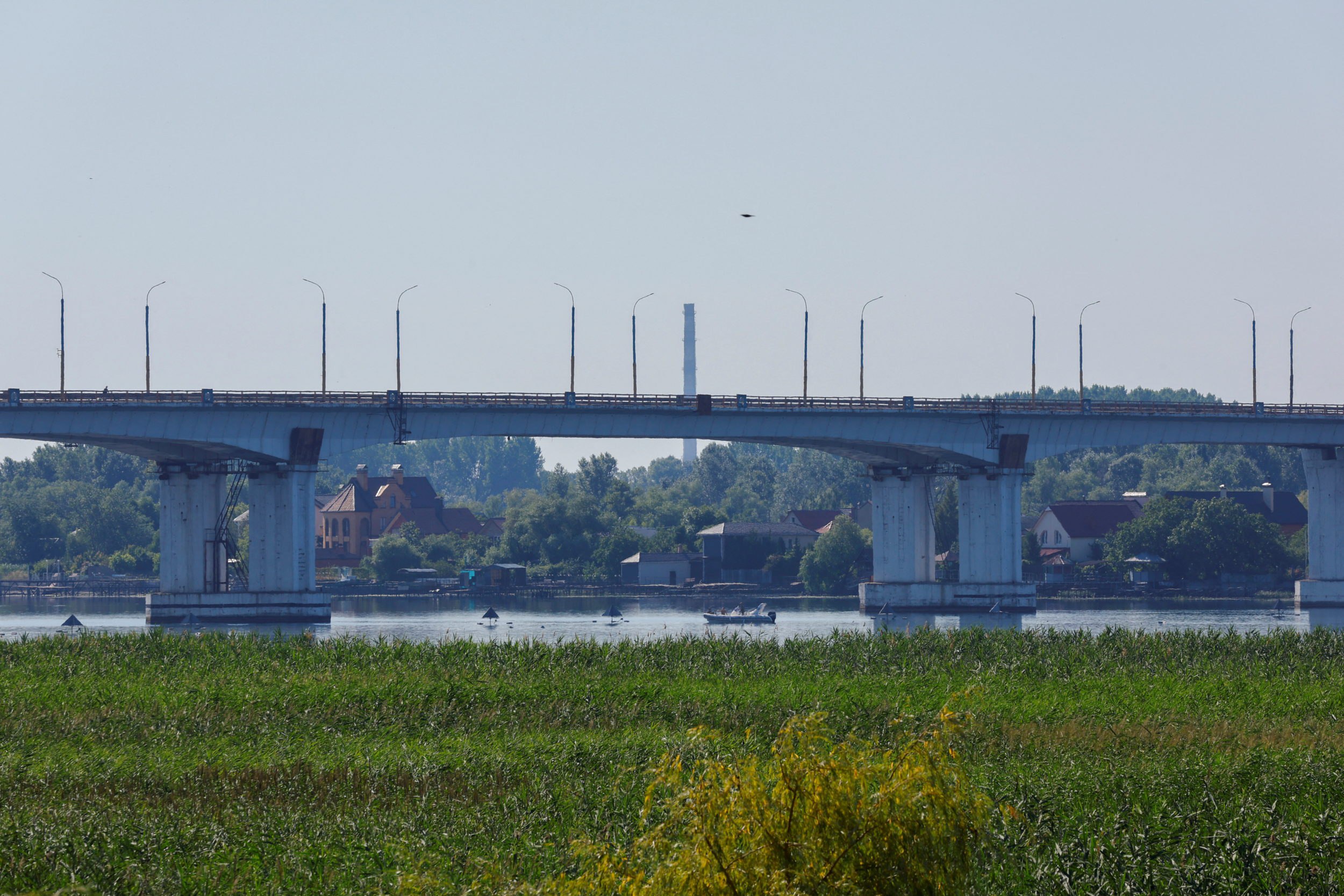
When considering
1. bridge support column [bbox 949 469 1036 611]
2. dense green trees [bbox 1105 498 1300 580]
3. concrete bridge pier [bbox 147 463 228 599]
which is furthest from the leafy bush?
dense green trees [bbox 1105 498 1300 580]

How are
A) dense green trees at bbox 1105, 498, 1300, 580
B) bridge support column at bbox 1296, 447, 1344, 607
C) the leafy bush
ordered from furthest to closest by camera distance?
1. dense green trees at bbox 1105, 498, 1300, 580
2. bridge support column at bbox 1296, 447, 1344, 607
3. the leafy bush

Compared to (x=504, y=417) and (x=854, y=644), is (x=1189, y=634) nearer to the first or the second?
(x=854, y=644)

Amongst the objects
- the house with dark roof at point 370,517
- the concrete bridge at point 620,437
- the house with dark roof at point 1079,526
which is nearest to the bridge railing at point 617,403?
the concrete bridge at point 620,437

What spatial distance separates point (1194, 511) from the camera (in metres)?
141

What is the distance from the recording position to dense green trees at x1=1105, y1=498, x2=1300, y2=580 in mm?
138625

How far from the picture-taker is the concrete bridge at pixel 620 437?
84.6 m

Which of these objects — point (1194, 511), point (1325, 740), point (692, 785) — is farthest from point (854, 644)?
point (1194, 511)

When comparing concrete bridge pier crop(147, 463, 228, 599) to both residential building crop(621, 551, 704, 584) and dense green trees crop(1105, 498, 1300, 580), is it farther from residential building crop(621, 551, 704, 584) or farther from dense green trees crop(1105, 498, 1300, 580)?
dense green trees crop(1105, 498, 1300, 580)

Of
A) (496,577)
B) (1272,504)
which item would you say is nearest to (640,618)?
(496,577)

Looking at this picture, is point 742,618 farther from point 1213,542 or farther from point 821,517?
point 821,517

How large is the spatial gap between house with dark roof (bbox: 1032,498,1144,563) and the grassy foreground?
113m

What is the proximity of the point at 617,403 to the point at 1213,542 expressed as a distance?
2667 inches

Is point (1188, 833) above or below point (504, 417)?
below

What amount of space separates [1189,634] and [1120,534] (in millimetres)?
99091
